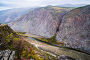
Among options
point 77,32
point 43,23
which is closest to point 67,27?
point 77,32

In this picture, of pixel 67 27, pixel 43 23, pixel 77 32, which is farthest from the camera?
pixel 43 23

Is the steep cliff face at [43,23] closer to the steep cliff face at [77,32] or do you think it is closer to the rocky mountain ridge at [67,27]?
the rocky mountain ridge at [67,27]

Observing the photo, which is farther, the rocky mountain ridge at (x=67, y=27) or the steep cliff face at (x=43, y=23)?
the steep cliff face at (x=43, y=23)

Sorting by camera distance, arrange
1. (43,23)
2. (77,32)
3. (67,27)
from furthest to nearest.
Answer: (43,23)
(67,27)
(77,32)

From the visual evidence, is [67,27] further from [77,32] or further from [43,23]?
[43,23]

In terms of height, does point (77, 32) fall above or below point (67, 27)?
below

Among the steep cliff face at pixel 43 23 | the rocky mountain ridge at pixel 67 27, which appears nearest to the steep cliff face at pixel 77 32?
the rocky mountain ridge at pixel 67 27

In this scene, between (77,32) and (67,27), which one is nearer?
(77,32)
